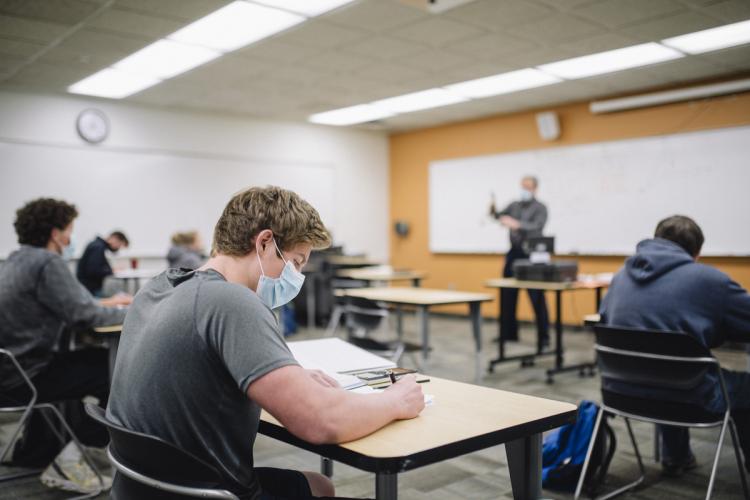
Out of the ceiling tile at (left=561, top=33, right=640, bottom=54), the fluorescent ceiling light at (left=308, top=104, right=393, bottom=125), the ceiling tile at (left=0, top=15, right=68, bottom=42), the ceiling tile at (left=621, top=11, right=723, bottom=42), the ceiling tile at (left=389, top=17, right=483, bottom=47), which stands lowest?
the fluorescent ceiling light at (left=308, top=104, right=393, bottom=125)

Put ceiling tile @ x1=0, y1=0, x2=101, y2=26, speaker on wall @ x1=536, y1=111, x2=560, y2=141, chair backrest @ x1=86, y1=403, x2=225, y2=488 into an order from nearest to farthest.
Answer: chair backrest @ x1=86, y1=403, x2=225, y2=488 < ceiling tile @ x1=0, y1=0, x2=101, y2=26 < speaker on wall @ x1=536, y1=111, x2=560, y2=141

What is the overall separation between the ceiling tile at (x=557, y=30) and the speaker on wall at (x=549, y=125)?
2506 mm

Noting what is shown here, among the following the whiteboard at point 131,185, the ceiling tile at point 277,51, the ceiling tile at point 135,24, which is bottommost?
the whiteboard at point 131,185

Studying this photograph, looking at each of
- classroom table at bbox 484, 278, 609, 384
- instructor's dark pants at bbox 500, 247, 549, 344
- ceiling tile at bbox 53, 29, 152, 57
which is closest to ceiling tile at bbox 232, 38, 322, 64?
ceiling tile at bbox 53, 29, 152, 57

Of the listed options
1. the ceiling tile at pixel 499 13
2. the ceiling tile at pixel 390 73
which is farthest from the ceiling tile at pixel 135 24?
the ceiling tile at pixel 499 13

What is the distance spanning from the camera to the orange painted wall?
6320 millimetres

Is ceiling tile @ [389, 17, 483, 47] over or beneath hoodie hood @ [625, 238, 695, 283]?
over

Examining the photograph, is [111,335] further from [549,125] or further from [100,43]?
[549,125]

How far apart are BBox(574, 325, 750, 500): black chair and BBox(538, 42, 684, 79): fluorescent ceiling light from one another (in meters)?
→ 3.59

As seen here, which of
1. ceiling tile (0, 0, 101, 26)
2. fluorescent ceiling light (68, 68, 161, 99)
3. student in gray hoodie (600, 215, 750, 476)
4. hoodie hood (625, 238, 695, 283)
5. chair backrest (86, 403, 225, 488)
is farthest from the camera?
fluorescent ceiling light (68, 68, 161, 99)

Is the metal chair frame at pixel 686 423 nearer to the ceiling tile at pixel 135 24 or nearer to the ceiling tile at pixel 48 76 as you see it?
the ceiling tile at pixel 135 24

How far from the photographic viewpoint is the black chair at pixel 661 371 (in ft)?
7.41

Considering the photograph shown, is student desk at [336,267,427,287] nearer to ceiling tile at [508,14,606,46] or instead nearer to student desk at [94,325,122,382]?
ceiling tile at [508,14,606,46]

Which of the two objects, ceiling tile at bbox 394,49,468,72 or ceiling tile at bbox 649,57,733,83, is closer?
ceiling tile at bbox 394,49,468,72
